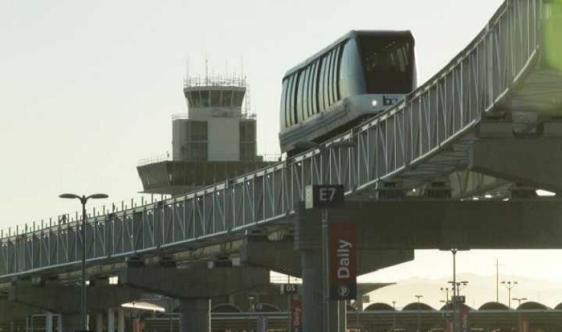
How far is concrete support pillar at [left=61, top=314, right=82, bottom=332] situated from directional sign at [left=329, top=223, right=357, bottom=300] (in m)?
83.6

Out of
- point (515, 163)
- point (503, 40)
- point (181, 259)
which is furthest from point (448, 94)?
point (181, 259)

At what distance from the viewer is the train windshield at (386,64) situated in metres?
88.6

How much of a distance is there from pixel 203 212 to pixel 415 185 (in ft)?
120

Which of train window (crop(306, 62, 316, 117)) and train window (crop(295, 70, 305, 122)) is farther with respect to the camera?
train window (crop(295, 70, 305, 122))

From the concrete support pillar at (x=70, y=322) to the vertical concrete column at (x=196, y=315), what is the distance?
33.5 meters

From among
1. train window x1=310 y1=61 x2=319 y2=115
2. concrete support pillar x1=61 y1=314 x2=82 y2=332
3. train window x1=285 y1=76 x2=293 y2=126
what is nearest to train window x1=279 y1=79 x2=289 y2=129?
train window x1=285 y1=76 x2=293 y2=126

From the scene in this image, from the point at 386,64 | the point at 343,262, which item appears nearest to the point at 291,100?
the point at 386,64

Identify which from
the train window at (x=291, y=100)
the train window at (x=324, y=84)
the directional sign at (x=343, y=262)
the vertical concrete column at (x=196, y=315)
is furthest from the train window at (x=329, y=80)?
the vertical concrete column at (x=196, y=315)

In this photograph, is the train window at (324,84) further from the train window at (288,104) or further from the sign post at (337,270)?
the sign post at (337,270)

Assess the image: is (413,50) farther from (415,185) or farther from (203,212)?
(203,212)

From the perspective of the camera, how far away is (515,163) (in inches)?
2434

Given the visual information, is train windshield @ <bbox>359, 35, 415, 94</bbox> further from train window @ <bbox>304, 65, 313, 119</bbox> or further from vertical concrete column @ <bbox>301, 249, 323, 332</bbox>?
train window @ <bbox>304, 65, 313, 119</bbox>

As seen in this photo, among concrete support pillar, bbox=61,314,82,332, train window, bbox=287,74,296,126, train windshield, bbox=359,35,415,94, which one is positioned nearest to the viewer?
train windshield, bbox=359,35,415,94

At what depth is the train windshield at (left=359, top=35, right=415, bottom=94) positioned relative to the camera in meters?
88.6
